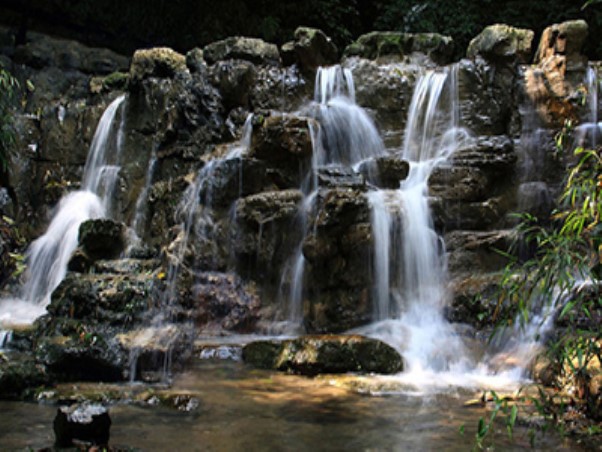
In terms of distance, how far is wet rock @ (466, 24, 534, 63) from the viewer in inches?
476

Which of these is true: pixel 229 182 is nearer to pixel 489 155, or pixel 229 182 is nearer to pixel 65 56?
pixel 489 155

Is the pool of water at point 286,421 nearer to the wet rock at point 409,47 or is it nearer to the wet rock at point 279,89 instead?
the wet rock at point 279,89

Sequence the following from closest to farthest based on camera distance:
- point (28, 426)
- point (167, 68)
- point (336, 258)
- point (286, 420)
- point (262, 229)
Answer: point (28, 426)
point (286, 420)
point (336, 258)
point (262, 229)
point (167, 68)

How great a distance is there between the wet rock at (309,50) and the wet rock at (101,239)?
18.5ft

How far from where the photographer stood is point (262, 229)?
9.59 m

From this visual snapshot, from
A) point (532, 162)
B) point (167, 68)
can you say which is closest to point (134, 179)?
point (167, 68)

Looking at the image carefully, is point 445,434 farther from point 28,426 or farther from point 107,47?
point 107,47

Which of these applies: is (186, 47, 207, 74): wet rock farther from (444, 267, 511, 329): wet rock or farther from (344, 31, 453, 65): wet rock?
(444, 267, 511, 329): wet rock

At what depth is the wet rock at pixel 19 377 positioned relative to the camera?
5.36m

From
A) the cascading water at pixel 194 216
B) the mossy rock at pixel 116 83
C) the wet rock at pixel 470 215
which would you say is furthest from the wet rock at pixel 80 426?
the mossy rock at pixel 116 83

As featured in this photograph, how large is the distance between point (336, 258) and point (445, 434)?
4373 millimetres

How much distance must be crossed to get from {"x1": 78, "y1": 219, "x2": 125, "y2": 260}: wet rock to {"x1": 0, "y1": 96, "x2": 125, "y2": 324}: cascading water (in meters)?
0.77

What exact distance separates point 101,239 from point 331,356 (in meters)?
5.15

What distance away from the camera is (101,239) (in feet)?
32.9
